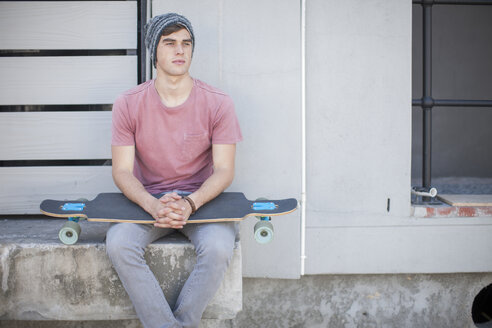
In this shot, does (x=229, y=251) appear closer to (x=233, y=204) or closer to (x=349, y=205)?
(x=233, y=204)

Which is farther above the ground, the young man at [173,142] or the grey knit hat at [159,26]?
the grey knit hat at [159,26]

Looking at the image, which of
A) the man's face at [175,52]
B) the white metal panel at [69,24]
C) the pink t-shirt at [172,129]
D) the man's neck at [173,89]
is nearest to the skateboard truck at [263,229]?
the pink t-shirt at [172,129]

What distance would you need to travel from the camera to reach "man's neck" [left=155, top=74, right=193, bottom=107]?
2.36m

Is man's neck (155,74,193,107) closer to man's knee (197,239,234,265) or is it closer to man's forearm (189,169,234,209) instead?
man's forearm (189,169,234,209)

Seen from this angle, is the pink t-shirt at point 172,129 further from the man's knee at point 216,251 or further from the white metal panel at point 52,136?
the white metal panel at point 52,136

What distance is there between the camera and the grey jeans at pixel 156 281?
194cm

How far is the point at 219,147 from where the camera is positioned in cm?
236

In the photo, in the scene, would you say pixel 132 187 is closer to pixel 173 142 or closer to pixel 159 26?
pixel 173 142

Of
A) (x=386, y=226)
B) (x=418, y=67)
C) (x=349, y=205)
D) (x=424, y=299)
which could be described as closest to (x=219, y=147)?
(x=349, y=205)

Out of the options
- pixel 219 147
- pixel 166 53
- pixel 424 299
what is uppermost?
pixel 166 53

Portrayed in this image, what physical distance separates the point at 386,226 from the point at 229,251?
1.23 meters

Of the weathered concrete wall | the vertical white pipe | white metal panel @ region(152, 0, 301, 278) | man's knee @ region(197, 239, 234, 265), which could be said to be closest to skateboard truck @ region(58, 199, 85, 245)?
man's knee @ region(197, 239, 234, 265)

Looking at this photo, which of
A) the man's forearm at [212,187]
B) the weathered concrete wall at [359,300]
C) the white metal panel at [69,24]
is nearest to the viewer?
the man's forearm at [212,187]

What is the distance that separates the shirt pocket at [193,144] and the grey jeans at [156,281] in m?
0.53
